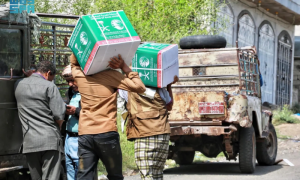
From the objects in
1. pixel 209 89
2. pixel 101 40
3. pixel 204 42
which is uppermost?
pixel 204 42

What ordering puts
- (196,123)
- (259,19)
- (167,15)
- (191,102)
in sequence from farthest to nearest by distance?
1. (259,19)
2. (167,15)
3. (191,102)
4. (196,123)

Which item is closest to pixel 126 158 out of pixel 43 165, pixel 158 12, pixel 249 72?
pixel 249 72

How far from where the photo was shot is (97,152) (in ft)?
16.4

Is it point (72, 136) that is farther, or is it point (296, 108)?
point (296, 108)

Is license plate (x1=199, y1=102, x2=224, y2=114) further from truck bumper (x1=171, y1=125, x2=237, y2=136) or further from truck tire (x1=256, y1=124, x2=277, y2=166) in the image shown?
truck tire (x1=256, y1=124, x2=277, y2=166)

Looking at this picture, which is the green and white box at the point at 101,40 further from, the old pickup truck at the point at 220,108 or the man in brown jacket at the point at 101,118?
the old pickup truck at the point at 220,108

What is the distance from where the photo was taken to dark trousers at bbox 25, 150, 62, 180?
5.40 meters

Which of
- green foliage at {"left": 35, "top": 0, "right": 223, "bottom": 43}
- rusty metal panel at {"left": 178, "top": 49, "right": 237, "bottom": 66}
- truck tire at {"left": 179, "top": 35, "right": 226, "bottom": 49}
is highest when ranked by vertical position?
green foliage at {"left": 35, "top": 0, "right": 223, "bottom": 43}

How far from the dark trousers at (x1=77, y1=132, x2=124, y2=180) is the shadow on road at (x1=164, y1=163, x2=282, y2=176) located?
515 cm

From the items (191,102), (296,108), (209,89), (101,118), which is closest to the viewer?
(101,118)

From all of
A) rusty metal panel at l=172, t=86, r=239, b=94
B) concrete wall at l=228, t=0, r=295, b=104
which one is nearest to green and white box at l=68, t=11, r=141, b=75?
rusty metal panel at l=172, t=86, r=239, b=94

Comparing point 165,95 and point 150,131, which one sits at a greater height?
point 165,95

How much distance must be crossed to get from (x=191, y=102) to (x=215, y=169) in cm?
182

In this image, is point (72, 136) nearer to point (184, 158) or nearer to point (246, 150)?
point (246, 150)
